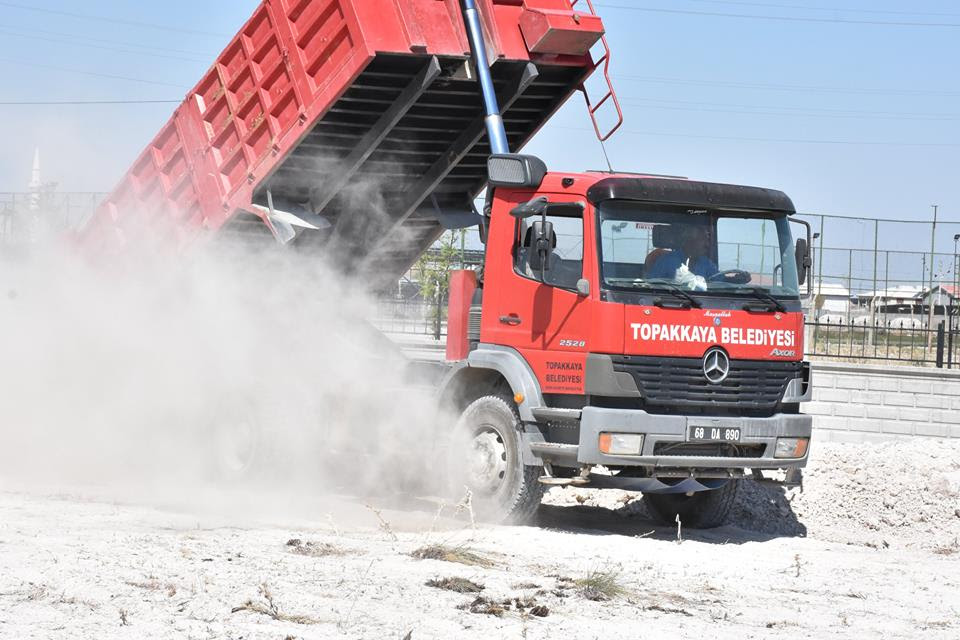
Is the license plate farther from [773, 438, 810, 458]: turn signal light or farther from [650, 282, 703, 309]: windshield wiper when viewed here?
[650, 282, 703, 309]: windshield wiper

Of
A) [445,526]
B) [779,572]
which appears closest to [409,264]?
[445,526]

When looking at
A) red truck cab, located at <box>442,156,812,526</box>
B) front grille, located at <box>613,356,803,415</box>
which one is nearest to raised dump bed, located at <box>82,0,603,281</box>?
red truck cab, located at <box>442,156,812,526</box>

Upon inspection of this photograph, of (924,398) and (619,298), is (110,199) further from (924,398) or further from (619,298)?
(924,398)

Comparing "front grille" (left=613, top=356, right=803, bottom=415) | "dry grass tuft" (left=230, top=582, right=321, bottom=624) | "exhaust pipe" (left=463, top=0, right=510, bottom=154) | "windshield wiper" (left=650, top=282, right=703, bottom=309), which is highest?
"exhaust pipe" (left=463, top=0, right=510, bottom=154)

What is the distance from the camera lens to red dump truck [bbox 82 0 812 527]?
9.24 m

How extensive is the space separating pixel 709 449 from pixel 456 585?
3320 mm

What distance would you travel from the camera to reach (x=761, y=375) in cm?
955

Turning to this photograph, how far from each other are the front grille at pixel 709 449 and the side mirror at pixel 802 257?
4.65 ft

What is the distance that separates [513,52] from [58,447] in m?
6.57

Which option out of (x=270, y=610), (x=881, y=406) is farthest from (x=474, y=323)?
(x=881, y=406)

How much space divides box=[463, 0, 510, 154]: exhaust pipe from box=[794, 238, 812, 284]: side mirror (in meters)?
2.51

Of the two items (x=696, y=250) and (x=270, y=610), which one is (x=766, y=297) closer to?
(x=696, y=250)

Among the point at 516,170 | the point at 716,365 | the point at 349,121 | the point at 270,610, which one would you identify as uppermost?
the point at 349,121

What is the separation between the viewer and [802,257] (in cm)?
988
